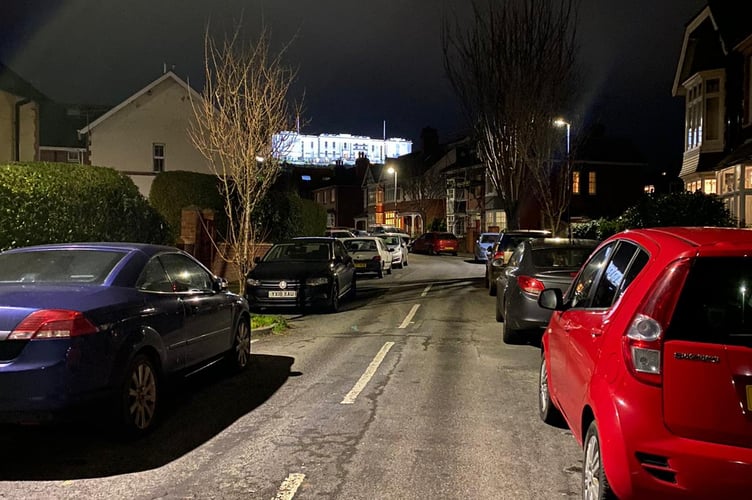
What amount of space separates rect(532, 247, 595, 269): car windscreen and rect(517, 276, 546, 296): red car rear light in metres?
0.53

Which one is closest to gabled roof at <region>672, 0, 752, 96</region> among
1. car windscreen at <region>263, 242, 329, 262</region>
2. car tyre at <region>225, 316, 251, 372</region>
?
car windscreen at <region>263, 242, 329, 262</region>

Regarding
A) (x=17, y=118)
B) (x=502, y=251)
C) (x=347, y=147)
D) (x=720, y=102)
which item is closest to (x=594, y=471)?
(x=502, y=251)

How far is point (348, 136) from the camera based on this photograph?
158500 mm

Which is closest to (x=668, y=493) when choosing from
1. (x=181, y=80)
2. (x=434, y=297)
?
(x=434, y=297)

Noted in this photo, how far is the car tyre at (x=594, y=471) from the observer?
335cm

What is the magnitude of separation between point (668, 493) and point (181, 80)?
35015 millimetres

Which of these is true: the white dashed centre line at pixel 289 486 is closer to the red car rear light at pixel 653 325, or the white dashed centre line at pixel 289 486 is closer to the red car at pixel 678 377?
the red car at pixel 678 377

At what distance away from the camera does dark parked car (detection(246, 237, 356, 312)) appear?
13.2 meters

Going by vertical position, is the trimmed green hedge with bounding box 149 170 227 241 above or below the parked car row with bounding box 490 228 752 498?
above

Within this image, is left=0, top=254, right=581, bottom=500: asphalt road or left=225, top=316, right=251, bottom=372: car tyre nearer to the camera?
left=0, top=254, right=581, bottom=500: asphalt road

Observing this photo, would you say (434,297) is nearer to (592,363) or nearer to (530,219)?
(592,363)

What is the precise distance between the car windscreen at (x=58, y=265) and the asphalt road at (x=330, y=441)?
1267mm

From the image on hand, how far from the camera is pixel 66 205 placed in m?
11.8

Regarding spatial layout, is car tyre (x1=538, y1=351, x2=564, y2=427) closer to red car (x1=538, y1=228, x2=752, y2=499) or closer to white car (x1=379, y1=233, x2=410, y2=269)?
red car (x1=538, y1=228, x2=752, y2=499)
